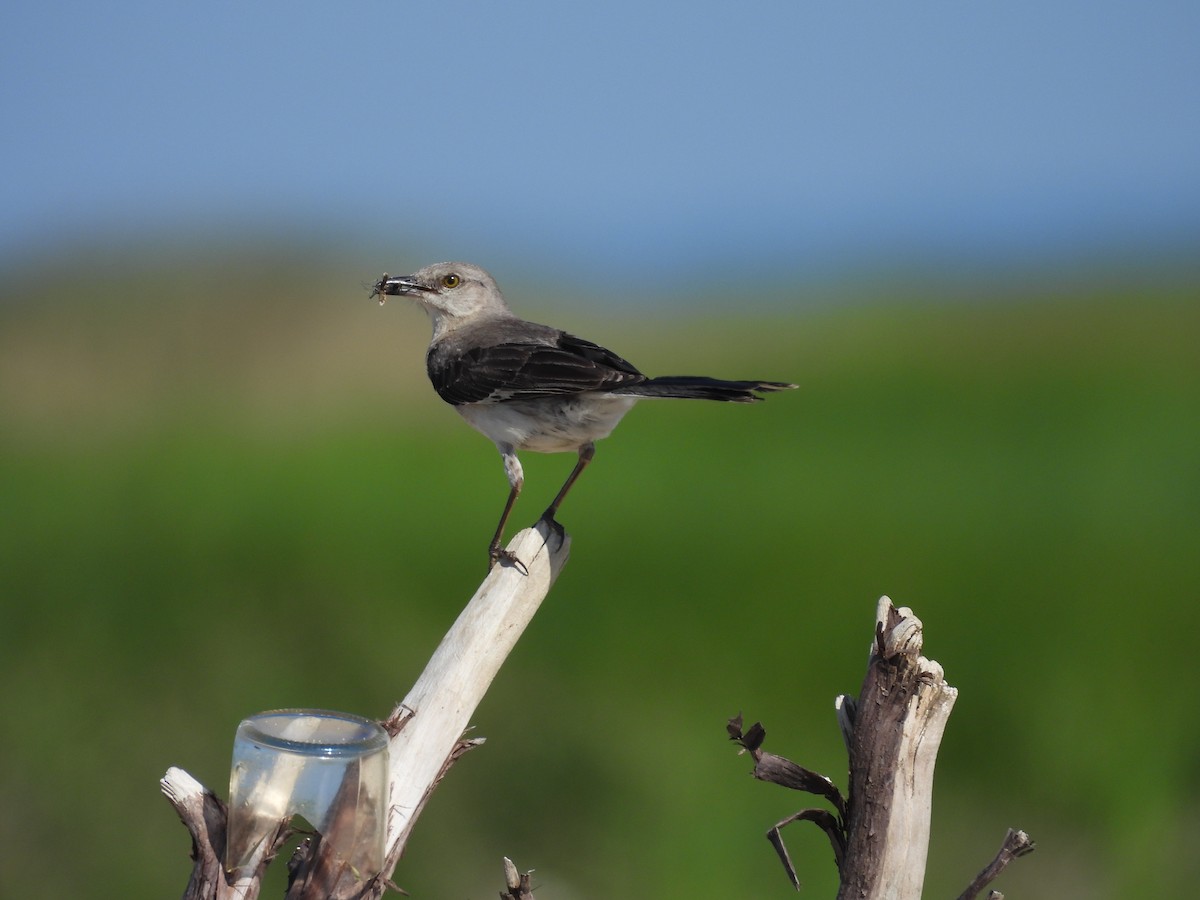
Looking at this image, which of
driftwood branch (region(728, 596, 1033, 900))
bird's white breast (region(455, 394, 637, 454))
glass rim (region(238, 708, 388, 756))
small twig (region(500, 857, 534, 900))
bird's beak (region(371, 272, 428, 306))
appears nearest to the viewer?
glass rim (region(238, 708, 388, 756))

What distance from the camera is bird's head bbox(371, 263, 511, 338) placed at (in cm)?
708

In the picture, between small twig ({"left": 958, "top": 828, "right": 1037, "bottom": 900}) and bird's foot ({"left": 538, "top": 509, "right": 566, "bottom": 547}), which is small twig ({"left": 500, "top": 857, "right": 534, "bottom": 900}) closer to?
small twig ({"left": 958, "top": 828, "right": 1037, "bottom": 900})

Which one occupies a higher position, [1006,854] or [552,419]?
[552,419]

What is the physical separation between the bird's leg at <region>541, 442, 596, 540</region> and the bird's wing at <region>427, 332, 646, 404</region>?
473mm

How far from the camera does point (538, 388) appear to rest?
5.62 metres

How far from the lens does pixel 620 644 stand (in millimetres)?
15539

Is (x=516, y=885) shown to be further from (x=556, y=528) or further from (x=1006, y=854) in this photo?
(x=556, y=528)

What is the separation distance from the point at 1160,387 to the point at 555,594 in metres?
13.3

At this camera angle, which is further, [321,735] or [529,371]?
[529,371]

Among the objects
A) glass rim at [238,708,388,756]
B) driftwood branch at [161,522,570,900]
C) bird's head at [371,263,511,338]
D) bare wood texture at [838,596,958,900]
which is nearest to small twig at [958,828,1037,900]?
bare wood texture at [838,596,958,900]

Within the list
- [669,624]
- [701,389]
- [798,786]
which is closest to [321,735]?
[798,786]

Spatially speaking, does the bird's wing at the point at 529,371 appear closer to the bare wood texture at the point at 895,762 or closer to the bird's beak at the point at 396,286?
the bird's beak at the point at 396,286

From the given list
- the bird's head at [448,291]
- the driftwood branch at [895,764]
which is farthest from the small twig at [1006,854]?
the bird's head at [448,291]

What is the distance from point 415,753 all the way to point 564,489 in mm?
2056
